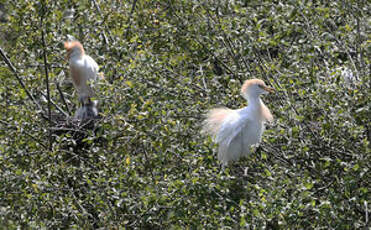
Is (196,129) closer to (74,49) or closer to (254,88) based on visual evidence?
(254,88)

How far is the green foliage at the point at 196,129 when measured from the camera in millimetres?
4160

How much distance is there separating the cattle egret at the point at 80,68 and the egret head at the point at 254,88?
8.62 feet

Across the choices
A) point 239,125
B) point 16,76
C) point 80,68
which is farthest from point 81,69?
point 239,125

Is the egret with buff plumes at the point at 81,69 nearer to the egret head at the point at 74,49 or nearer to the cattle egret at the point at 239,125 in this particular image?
the egret head at the point at 74,49

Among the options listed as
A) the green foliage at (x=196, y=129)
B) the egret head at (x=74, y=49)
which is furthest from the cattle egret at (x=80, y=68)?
the green foliage at (x=196, y=129)

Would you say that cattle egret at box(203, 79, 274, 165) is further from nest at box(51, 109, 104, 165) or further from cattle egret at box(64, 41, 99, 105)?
cattle egret at box(64, 41, 99, 105)

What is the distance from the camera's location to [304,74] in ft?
15.5

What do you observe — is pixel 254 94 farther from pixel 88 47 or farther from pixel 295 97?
pixel 88 47

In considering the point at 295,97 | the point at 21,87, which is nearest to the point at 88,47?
the point at 21,87

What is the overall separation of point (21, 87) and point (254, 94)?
244 centimetres

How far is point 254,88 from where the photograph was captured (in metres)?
5.20

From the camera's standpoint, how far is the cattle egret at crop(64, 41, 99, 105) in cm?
738

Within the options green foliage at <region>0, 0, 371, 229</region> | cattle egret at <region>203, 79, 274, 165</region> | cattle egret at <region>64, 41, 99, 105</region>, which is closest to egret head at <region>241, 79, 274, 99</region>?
cattle egret at <region>203, 79, 274, 165</region>

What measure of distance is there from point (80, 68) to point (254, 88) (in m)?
3.00
